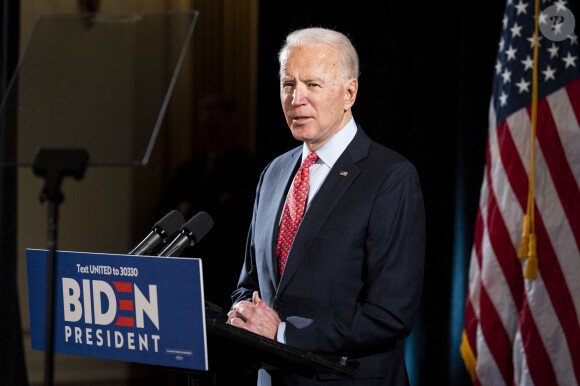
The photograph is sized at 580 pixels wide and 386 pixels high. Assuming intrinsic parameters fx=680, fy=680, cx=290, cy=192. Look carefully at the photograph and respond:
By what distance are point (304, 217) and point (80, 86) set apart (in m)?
0.60

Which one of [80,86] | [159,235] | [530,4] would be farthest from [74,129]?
[530,4]

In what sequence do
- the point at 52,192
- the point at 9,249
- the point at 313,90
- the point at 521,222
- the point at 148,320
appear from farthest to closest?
the point at 9,249, the point at 521,222, the point at 313,90, the point at 148,320, the point at 52,192

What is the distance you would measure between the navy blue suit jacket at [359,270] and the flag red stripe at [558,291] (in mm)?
1399

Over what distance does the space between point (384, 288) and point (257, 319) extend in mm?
294

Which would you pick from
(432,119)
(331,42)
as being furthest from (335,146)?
(432,119)

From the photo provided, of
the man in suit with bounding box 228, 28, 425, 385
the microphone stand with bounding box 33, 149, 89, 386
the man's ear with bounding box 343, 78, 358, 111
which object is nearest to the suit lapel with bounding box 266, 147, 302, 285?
the man in suit with bounding box 228, 28, 425, 385

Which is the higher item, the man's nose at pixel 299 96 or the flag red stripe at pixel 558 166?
the man's nose at pixel 299 96

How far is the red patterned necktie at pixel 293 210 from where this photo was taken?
1.68 m

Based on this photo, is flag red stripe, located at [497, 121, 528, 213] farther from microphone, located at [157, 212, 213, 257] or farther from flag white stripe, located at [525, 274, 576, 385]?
microphone, located at [157, 212, 213, 257]

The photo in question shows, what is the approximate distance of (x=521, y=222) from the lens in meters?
2.92

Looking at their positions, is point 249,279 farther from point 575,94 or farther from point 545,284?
point 575,94

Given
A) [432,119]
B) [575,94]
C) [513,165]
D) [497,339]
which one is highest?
[575,94]

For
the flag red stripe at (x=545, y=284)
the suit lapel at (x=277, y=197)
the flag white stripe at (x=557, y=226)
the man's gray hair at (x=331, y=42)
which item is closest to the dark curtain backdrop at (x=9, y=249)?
the suit lapel at (x=277, y=197)

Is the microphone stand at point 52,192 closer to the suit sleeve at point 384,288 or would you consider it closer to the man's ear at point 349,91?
the suit sleeve at point 384,288
